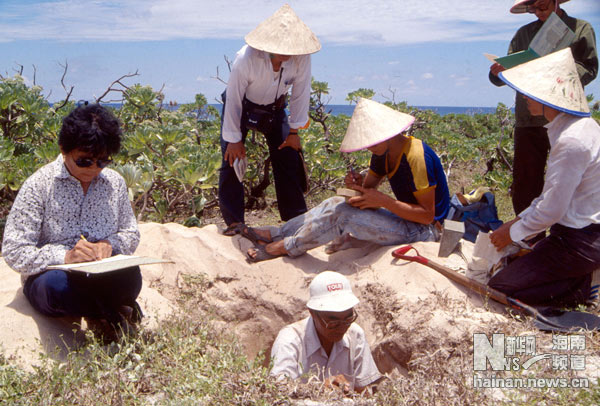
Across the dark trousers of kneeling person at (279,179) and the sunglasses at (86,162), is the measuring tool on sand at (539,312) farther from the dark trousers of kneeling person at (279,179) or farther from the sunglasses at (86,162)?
the sunglasses at (86,162)

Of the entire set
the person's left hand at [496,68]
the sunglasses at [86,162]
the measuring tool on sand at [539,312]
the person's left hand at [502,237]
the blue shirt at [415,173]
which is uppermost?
the person's left hand at [496,68]

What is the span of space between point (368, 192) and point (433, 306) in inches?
37.2

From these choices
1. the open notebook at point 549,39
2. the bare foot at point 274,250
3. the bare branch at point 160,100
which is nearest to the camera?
the open notebook at point 549,39

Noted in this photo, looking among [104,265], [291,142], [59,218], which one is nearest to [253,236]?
[291,142]

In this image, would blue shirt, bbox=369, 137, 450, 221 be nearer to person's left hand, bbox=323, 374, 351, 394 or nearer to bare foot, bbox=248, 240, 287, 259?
bare foot, bbox=248, 240, 287, 259

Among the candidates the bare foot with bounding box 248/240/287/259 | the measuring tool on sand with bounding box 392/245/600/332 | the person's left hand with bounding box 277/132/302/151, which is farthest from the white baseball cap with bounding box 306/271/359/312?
the person's left hand with bounding box 277/132/302/151

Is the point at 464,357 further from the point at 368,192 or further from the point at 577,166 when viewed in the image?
the point at 368,192

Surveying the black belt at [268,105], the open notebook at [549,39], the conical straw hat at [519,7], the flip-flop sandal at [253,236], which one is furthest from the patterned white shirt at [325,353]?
the conical straw hat at [519,7]

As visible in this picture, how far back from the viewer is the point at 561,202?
274cm

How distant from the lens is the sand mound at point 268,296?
9.10 feet

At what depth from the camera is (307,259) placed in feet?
12.9

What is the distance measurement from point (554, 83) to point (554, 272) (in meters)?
1.02

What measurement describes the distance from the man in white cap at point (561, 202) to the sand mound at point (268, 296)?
344 millimetres

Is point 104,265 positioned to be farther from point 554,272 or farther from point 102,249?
point 554,272
